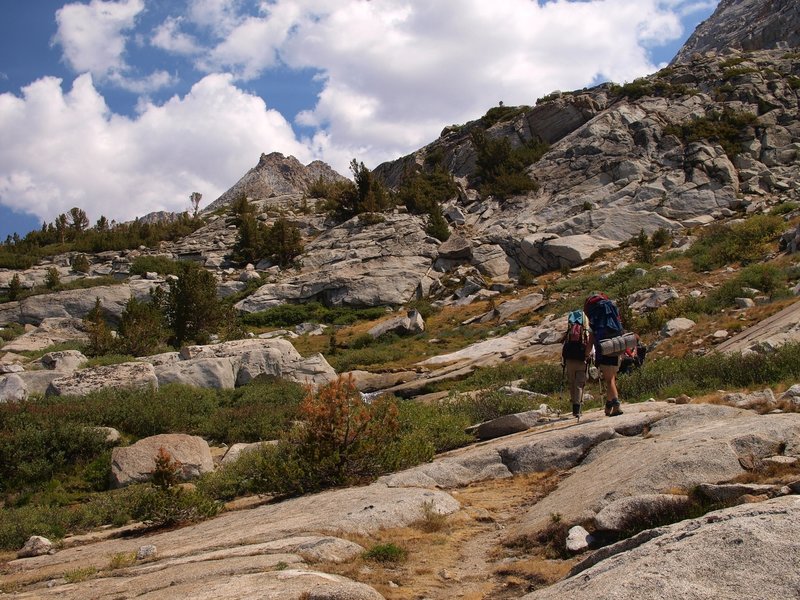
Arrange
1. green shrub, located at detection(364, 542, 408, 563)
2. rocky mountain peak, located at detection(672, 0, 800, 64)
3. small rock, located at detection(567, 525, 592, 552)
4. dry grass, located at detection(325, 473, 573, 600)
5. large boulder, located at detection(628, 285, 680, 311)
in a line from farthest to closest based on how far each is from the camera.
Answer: rocky mountain peak, located at detection(672, 0, 800, 64), large boulder, located at detection(628, 285, 680, 311), green shrub, located at detection(364, 542, 408, 563), small rock, located at detection(567, 525, 592, 552), dry grass, located at detection(325, 473, 573, 600)

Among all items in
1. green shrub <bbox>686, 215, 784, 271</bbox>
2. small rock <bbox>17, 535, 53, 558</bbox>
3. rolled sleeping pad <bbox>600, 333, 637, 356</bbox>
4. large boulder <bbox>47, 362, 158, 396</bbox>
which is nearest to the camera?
small rock <bbox>17, 535, 53, 558</bbox>

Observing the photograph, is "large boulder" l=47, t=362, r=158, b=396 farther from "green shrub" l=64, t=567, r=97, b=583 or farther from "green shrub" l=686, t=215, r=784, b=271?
"green shrub" l=686, t=215, r=784, b=271

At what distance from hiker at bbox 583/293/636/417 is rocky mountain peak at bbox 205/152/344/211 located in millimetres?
72414

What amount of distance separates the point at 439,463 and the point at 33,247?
4603 centimetres

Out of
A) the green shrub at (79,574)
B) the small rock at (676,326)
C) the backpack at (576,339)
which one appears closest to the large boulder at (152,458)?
the green shrub at (79,574)

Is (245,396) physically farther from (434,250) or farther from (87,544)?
(434,250)

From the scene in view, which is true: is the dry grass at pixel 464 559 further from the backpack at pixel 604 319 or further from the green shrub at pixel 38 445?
the green shrub at pixel 38 445

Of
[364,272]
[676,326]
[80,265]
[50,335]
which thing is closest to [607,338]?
[676,326]

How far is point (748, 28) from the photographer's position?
67500 mm

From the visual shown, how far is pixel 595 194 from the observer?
37500mm

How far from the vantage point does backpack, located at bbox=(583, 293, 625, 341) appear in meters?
8.66

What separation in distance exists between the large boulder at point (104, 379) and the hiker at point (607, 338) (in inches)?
403

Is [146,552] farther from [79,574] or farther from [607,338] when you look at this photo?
[607,338]

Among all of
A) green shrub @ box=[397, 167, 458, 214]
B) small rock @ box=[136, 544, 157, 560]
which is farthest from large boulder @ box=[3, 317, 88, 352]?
green shrub @ box=[397, 167, 458, 214]
